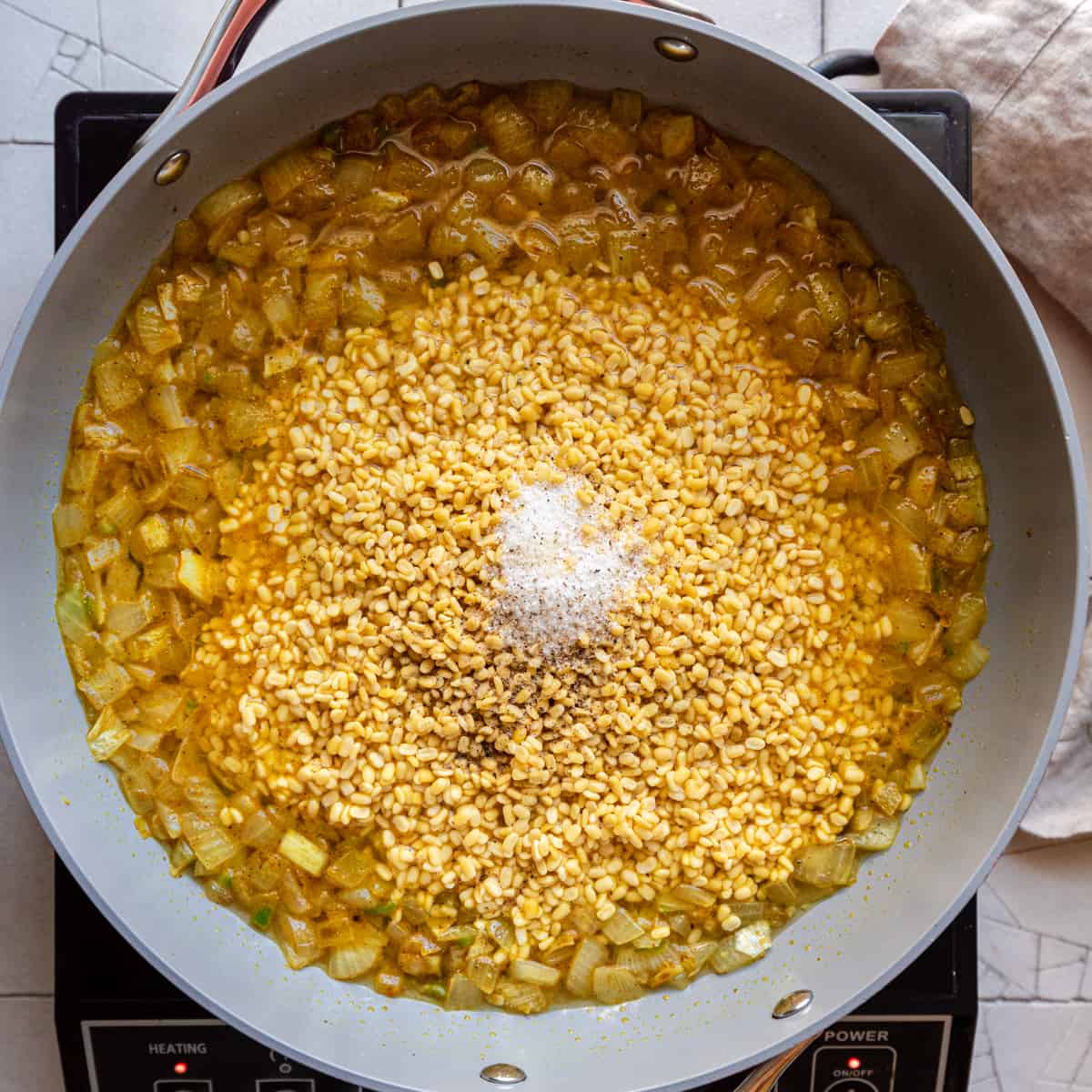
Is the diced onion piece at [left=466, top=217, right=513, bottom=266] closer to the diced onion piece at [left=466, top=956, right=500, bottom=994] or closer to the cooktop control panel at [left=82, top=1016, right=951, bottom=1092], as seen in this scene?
the diced onion piece at [left=466, top=956, right=500, bottom=994]

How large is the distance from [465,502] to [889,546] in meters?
0.58

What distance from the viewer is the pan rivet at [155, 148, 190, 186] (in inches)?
→ 54.4

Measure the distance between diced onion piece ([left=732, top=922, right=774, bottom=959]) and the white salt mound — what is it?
1.51 feet

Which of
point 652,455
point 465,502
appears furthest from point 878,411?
point 465,502

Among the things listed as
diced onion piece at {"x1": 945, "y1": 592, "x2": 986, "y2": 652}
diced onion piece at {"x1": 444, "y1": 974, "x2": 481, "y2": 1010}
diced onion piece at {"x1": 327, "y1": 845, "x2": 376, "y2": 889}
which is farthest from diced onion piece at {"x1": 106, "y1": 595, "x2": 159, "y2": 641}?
diced onion piece at {"x1": 945, "y1": 592, "x2": 986, "y2": 652}

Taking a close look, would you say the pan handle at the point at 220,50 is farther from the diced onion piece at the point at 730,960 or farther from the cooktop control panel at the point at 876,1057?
the cooktop control panel at the point at 876,1057

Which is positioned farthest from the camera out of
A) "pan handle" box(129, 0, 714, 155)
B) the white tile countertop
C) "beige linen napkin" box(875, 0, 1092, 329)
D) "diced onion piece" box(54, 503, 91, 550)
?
the white tile countertop

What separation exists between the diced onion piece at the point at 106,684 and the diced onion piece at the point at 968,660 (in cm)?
109

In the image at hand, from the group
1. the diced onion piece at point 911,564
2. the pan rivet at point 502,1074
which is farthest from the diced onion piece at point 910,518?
the pan rivet at point 502,1074

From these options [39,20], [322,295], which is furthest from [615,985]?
[39,20]

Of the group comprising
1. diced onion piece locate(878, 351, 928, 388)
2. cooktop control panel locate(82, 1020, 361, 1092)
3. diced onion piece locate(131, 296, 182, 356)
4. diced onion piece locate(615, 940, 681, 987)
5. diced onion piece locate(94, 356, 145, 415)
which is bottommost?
cooktop control panel locate(82, 1020, 361, 1092)

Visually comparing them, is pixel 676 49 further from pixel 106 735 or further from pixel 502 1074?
pixel 502 1074

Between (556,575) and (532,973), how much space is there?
1.77 feet

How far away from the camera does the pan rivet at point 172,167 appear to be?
1381 millimetres
